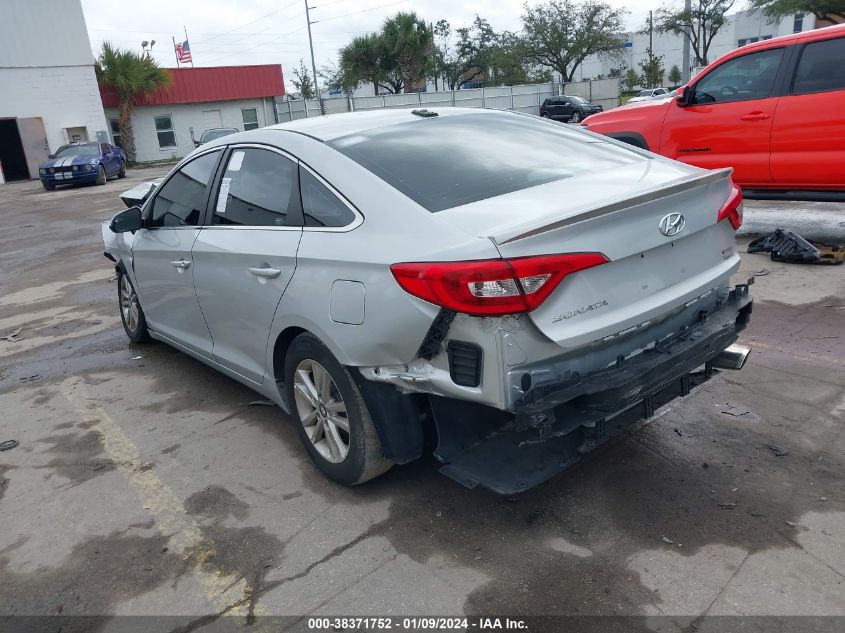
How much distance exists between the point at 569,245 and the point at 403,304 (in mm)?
651

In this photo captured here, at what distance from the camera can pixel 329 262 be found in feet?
9.85

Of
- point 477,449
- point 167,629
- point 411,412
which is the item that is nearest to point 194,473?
point 167,629

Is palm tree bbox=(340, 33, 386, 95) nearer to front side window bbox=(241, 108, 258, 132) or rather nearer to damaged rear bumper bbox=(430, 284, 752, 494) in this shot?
front side window bbox=(241, 108, 258, 132)

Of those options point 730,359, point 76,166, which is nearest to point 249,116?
point 76,166

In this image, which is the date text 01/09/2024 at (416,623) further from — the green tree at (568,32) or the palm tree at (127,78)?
the green tree at (568,32)

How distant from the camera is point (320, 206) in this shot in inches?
126

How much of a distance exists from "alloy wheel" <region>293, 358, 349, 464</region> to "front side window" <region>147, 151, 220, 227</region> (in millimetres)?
1365

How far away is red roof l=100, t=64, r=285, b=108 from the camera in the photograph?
3384 cm

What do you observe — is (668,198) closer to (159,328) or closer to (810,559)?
(810,559)

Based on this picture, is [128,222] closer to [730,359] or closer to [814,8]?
[730,359]

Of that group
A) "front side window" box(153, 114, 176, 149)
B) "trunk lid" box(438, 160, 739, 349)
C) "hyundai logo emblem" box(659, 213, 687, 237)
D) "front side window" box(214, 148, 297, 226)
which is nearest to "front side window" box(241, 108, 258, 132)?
"front side window" box(153, 114, 176, 149)

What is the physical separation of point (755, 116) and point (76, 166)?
862 inches

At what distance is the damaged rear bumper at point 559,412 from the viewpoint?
2.57 metres

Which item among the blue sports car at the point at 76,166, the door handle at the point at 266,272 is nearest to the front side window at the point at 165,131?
the blue sports car at the point at 76,166
